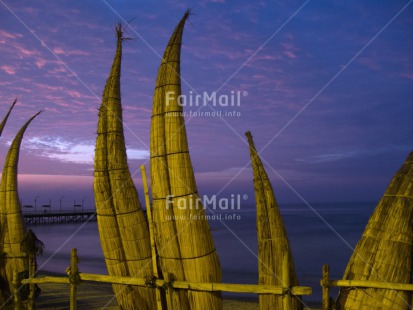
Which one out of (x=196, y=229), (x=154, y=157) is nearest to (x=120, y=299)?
(x=196, y=229)

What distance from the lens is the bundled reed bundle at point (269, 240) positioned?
5645 millimetres

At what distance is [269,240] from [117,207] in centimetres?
245

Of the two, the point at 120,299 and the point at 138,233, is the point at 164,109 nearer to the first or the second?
the point at 138,233

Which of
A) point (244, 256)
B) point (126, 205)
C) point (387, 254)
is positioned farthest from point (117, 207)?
point (244, 256)

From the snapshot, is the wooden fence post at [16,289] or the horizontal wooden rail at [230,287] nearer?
the horizontal wooden rail at [230,287]

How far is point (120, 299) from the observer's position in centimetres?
603

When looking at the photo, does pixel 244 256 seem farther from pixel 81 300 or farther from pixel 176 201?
pixel 176 201

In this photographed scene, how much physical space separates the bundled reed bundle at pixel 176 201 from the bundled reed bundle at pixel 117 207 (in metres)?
0.59

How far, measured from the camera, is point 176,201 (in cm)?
530

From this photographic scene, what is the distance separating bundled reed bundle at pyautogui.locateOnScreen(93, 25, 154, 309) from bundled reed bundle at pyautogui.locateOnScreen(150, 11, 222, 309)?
1.93 feet

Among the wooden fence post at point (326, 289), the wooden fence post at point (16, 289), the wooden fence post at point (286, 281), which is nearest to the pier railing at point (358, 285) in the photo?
the wooden fence post at point (326, 289)

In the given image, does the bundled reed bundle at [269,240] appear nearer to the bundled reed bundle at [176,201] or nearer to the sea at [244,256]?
the bundled reed bundle at [176,201]

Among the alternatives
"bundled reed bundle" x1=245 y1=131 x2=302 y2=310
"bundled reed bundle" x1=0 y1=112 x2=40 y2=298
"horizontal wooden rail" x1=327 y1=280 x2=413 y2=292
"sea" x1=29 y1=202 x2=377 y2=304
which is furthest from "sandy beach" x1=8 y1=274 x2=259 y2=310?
"horizontal wooden rail" x1=327 y1=280 x2=413 y2=292

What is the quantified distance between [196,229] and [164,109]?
1.79 metres
